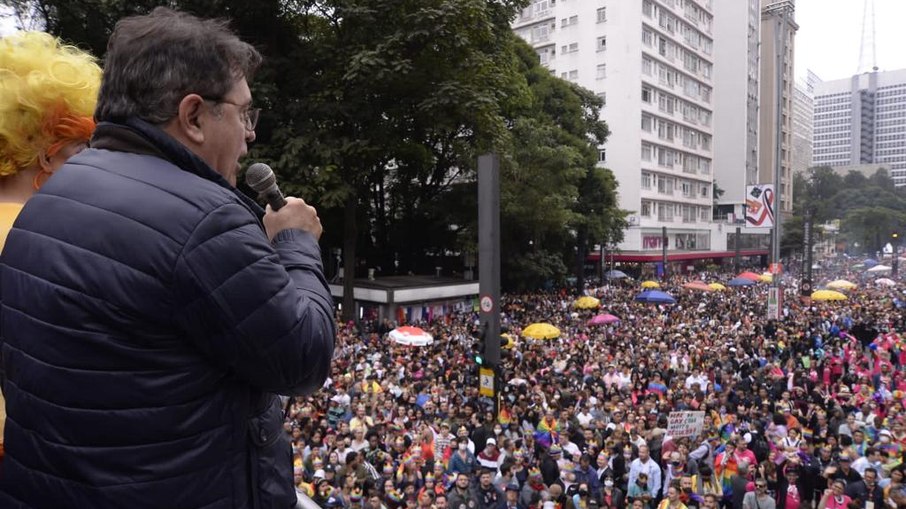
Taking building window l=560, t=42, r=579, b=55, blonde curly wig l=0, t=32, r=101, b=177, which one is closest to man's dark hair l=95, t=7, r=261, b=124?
blonde curly wig l=0, t=32, r=101, b=177

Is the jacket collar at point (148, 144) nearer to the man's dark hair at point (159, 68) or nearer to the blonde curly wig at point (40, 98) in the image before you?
the man's dark hair at point (159, 68)

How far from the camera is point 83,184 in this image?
3.95 ft

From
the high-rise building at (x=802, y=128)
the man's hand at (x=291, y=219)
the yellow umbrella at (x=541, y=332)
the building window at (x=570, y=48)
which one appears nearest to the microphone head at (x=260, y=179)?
the man's hand at (x=291, y=219)

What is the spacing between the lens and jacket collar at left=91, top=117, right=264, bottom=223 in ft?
4.18

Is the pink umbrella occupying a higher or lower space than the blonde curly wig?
lower

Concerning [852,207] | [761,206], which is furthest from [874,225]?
[761,206]

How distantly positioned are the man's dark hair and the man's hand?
31 cm

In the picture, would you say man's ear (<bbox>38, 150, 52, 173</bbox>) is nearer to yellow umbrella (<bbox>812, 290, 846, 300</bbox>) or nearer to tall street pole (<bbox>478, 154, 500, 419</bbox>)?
tall street pole (<bbox>478, 154, 500, 419</bbox>)

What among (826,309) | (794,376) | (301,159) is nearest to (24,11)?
(301,159)

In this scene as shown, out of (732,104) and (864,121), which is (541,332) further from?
(864,121)

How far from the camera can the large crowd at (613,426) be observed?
334 inches

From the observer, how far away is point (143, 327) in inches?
45.6

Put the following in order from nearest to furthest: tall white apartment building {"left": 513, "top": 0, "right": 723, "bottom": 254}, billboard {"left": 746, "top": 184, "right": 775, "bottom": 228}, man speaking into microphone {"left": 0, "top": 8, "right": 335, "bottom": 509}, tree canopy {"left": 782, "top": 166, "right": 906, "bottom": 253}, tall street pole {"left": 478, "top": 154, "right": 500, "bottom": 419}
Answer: man speaking into microphone {"left": 0, "top": 8, "right": 335, "bottom": 509}
tall street pole {"left": 478, "top": 154, "right": 500, "bottom": 419}
billboard {"left": 746, "top": 184, "right": 775, "bottom": 228}
tall white apartment building {"left": 513, "top": 0, "right": 723, "bottom": 254}
tree canopy {"left": 782, "top": 166, "right": 906, "bottom": 253}

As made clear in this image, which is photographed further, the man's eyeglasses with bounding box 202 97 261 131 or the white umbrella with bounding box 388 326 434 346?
the white umbrella with bounding box 388 326 434 346
